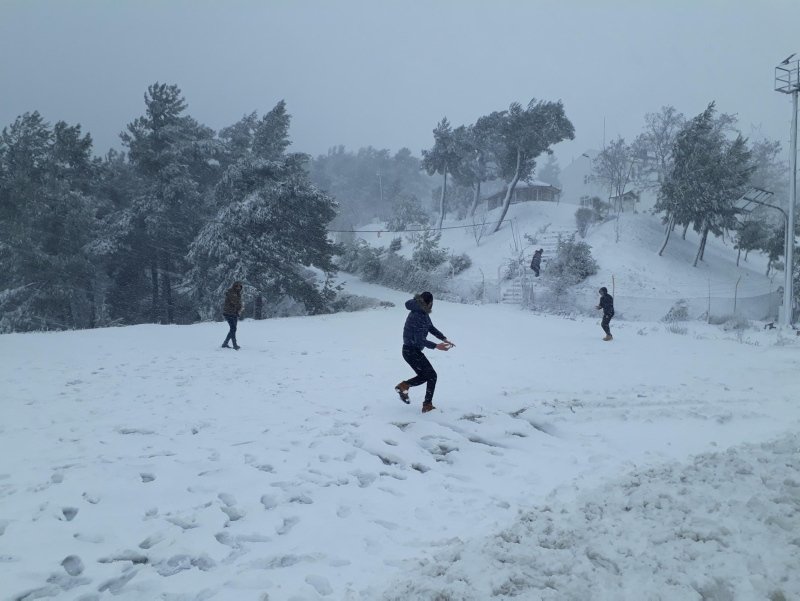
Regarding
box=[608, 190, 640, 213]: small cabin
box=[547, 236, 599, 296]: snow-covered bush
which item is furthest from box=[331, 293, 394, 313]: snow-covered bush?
box=[608, 190, 640, 213]: small cabin

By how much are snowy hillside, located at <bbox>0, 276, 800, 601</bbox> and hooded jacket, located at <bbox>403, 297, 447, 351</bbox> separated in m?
1.14

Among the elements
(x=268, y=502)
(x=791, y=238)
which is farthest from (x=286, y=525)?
(x=791, y=238)

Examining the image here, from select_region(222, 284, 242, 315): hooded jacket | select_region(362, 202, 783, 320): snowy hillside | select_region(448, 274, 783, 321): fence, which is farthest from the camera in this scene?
select_region(362, 202, 783, 320): snowy hillside

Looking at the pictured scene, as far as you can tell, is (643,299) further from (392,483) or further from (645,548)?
(645,548)

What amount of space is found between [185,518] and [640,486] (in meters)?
4.48

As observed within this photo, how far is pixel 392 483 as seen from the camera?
200 inches

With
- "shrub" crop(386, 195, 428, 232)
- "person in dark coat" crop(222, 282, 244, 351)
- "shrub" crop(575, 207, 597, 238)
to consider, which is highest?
"shrub" crop(386, 195, 428, 232)

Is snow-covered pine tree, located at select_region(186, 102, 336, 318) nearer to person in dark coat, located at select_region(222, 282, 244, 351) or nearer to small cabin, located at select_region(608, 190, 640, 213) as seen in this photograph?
person in dark coat, located at select_region(222, 282, 244, 351)

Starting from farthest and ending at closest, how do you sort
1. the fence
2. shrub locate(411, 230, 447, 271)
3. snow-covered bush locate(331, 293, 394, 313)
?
shrub locate(411, 230, 447, 271), snow-covered bush locate(331, 293, 394, 313), the fence

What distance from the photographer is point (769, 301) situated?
30109 mm

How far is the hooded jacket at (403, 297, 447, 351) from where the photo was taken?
281 inches

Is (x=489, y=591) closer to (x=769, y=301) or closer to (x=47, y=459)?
(x=47, y=459)

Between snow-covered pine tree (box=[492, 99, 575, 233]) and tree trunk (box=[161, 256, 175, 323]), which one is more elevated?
snow-covered pine tree (box=[492, 99, 575, 233])

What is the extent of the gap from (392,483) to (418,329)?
104 inches
